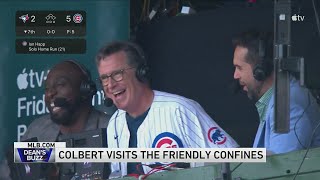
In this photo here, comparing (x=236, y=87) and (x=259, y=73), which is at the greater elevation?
(x=259, y=73)

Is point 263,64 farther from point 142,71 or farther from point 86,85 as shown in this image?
point 86,85

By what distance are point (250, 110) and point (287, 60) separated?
0.75m

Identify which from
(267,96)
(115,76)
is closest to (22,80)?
(115,76)

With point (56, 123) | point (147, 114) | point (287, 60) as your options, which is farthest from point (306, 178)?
point (56, 123)

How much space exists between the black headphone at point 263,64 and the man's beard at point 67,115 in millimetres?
1391

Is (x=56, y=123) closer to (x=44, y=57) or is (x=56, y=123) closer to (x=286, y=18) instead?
(x=44, y=57)

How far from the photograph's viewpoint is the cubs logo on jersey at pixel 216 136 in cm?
759

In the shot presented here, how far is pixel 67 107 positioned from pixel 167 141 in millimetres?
849

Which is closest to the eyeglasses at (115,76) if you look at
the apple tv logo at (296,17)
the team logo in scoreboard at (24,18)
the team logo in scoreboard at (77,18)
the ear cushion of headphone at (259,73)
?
the team logo in scoreboard at (77,18)

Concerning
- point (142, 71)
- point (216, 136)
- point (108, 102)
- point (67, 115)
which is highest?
point (142, 71)

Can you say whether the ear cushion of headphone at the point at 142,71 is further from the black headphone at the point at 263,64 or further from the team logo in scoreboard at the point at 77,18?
the black headphone at the point at 263,64

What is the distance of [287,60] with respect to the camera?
22.9 feet

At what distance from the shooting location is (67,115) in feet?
26.0
